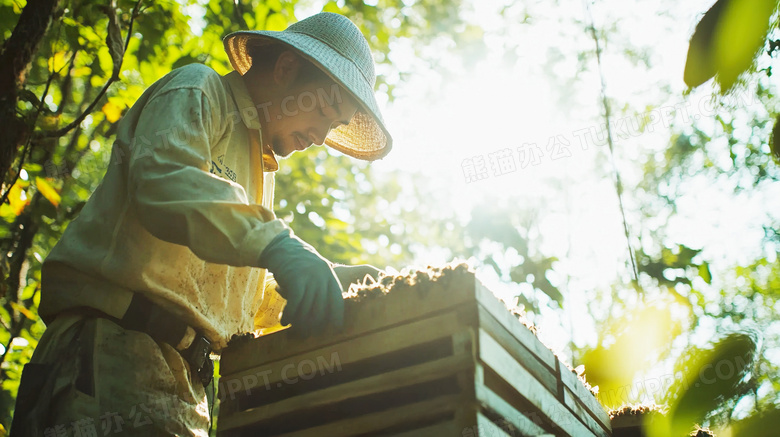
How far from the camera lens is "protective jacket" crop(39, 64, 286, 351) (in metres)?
1.56

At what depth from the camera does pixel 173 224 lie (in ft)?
5.24

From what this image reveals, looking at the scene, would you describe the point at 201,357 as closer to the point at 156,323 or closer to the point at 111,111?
the point at 156,323

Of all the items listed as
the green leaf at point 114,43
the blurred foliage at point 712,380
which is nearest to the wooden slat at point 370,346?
the blurred foliage at point 712,380

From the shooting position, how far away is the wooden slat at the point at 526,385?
4.55 feet

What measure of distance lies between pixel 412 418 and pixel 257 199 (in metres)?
1.21

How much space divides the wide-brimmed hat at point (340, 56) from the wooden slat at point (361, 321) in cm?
98

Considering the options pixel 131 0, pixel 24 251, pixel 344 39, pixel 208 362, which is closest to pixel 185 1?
pixel 131 0

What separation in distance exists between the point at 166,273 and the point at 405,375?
30.8 inches

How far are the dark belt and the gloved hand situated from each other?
456 millimetres

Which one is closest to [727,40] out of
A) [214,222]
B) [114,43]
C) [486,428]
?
[486,428]

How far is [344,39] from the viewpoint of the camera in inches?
98.8

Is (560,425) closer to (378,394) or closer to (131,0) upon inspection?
(378,394)

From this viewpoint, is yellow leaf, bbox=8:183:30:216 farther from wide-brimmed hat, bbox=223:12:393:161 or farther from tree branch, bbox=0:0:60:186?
wide-brimmed hat, bbox=223:12:393:161

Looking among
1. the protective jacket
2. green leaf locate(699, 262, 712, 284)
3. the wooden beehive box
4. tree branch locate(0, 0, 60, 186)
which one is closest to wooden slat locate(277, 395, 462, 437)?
the wooden beehive box
